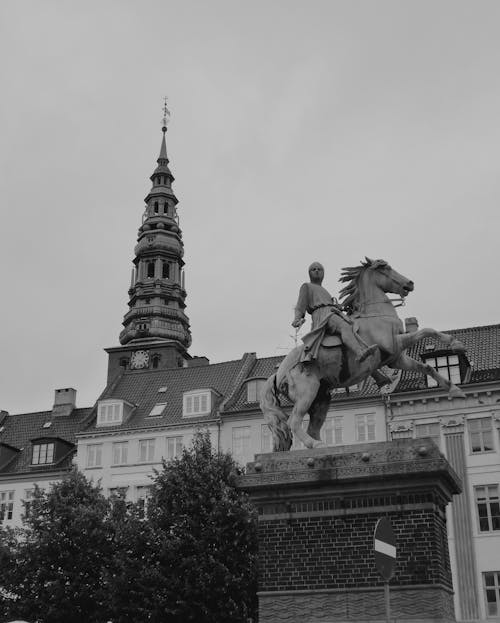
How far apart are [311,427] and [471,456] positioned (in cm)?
2927

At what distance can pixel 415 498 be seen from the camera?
13758 mm

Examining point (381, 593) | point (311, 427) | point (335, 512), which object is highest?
point (311, 427)

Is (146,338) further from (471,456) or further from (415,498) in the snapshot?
(415,498)

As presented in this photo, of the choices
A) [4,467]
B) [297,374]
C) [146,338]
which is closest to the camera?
[297,374]

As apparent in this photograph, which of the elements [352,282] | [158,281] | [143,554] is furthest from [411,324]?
[352,282]

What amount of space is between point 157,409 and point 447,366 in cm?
1857

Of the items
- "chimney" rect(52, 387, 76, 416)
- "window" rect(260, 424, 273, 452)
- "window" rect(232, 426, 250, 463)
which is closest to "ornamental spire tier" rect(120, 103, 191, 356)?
"chimney" rect(52, 387, 76, 416)

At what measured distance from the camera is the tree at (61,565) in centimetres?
3503

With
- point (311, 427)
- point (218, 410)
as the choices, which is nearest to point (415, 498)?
point (311, 427)

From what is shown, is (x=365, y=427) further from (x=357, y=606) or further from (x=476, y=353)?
(x=357, y=606)

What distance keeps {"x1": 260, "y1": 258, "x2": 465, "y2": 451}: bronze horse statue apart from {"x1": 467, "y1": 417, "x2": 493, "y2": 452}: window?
94.6 feet

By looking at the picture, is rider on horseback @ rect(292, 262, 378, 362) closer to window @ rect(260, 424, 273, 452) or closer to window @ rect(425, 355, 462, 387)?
window @ rect(425, 355, 462, 387)

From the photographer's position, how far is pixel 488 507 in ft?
137

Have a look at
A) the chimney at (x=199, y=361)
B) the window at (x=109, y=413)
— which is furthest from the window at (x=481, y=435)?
the chimney at (x=199, y=361)
